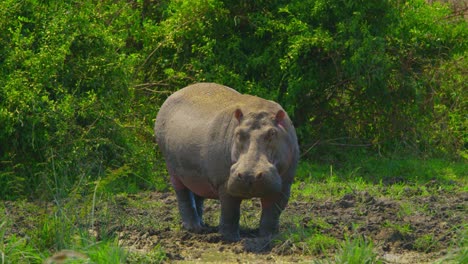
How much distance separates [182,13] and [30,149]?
10.6ft

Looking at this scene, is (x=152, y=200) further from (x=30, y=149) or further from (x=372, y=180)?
(x=372, y=180)

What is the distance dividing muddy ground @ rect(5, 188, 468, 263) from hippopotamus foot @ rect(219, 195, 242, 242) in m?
0.08

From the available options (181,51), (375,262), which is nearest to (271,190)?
(375,262)

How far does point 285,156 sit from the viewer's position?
8.05 m

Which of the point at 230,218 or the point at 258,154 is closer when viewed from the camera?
the point at 258,154

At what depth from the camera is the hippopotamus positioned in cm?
775

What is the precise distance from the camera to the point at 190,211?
352 inches

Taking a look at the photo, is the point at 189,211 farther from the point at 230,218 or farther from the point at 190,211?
the point at 230,218

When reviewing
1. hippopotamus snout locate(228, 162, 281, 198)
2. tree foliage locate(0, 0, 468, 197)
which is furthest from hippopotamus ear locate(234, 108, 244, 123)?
tree foliage locate(0, 0, 468, 197)

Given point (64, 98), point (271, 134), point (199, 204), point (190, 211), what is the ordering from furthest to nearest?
point (64, 98)
point (199, 204)
point (190, 211)
point (271, 134)

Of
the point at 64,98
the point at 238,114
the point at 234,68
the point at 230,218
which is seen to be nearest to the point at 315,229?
the point at 230,218

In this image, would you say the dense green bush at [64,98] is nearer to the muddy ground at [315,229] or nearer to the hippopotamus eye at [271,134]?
the muddy ground at [315,229]

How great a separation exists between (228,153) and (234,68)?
4.74 m

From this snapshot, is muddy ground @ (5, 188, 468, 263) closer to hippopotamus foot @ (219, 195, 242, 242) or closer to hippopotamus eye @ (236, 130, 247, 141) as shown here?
hippopotamus foot @ (219, 195, 242, 242)
